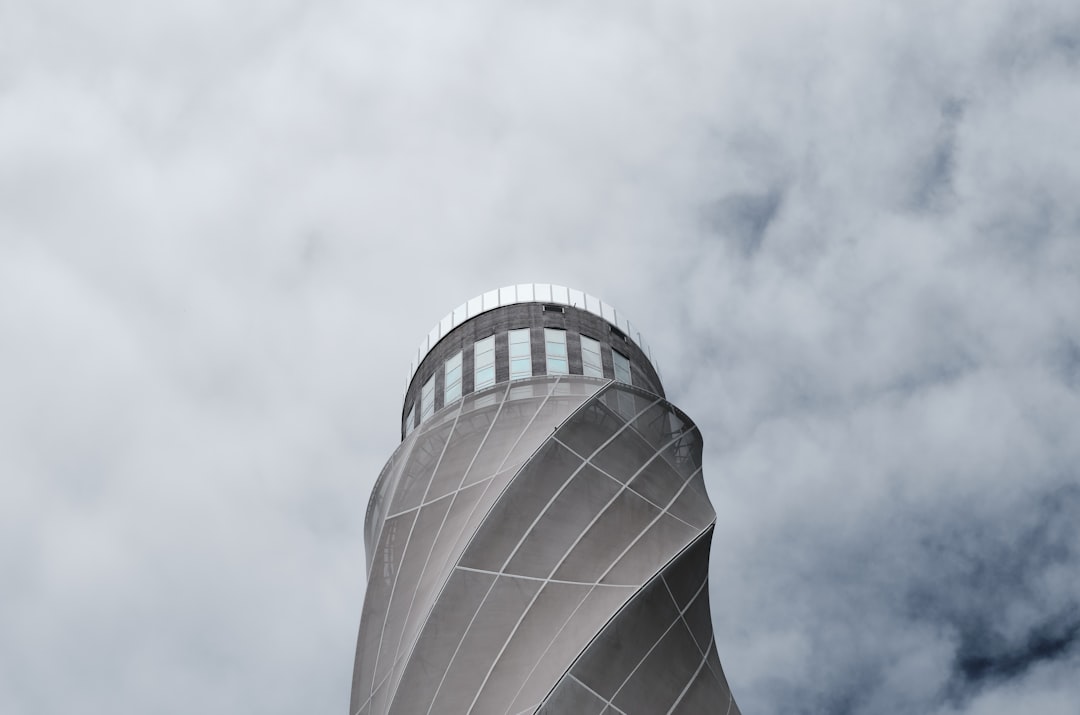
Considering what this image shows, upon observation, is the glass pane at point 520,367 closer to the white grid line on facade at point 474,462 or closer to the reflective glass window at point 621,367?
the white grid line on facade at point 474,462

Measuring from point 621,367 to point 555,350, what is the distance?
1.97 meters

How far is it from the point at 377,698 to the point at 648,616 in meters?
5.67

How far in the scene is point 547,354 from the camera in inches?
1203

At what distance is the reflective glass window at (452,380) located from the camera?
3022 centimetres

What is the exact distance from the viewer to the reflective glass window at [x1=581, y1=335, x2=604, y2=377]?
3053cm

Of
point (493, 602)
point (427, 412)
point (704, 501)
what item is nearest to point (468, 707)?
point (493, 602)

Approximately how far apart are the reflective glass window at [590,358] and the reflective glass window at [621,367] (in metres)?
0.52

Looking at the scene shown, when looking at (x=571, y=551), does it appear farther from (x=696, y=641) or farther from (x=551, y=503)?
(x=696, y=641)

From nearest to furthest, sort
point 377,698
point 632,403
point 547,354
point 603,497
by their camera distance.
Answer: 1. point 377,698
2. point 603,497
3. point 632,403
4. point 547,354

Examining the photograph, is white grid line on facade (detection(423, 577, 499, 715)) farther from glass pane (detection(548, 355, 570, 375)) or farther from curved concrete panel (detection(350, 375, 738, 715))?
glass pane (detection(548, 355, 570, 375))

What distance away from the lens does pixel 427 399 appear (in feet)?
102

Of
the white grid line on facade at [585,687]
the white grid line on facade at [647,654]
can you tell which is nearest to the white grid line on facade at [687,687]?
the white grid line on facade at [647,654]

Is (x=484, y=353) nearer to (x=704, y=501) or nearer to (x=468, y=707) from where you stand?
(x=704, y=501)

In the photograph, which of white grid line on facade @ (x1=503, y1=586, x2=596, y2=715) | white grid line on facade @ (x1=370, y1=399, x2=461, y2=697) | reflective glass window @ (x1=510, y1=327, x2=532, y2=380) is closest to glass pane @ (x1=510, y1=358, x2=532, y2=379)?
reflective glass window @ (x1=510, y1=327, x2=532, y2=380)
